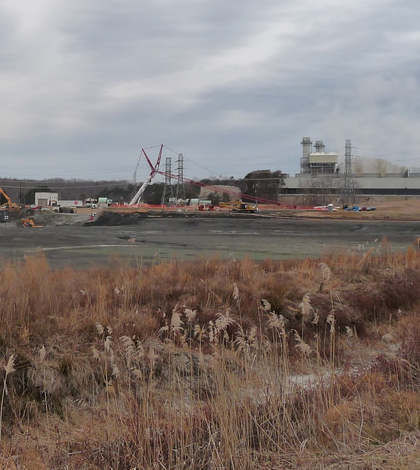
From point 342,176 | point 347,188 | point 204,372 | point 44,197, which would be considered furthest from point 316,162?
point 204,372

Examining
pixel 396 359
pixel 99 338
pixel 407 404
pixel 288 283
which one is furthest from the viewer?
pixel 288 283

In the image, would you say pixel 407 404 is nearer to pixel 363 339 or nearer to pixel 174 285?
pixel 363 339

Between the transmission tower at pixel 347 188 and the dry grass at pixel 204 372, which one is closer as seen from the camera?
the dry grass at pixel 204 372

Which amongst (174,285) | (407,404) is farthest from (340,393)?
(174,285)

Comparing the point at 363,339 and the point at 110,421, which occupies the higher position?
the point at 110,421

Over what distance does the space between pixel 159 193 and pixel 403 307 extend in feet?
479

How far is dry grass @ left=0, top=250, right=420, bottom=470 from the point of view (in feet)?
13.3

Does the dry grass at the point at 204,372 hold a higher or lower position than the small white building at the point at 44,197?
lower

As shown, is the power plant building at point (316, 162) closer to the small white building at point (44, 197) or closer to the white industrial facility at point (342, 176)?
the white industrial facility at point (342, 176)

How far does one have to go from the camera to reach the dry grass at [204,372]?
404cm

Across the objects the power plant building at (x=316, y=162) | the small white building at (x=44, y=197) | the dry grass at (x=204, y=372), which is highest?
the power plant building at (x=316, y=162)

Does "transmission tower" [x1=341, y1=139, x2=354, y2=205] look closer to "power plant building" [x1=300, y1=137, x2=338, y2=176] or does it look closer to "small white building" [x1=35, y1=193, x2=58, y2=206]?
"power plant building" [x1=300, y1=137, x2=338, y2=176]

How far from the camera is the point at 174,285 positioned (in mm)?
10359

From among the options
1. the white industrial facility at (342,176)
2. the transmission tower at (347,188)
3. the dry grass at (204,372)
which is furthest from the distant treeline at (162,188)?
the dry grass at (204,372)
